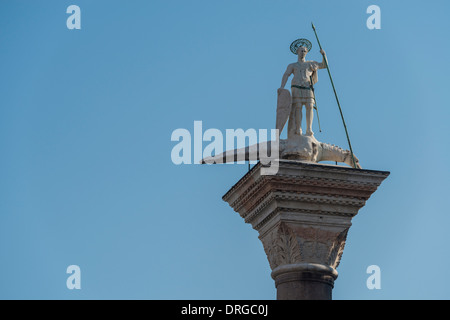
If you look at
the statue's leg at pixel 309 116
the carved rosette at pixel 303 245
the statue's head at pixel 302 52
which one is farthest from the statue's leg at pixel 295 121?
the carved rosette at pixel 303 245

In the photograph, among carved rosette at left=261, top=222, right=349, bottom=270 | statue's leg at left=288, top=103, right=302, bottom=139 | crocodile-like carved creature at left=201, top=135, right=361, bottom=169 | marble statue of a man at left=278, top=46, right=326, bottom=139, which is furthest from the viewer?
marble statue of a man at left=278, top=46, right=326, bottom=139

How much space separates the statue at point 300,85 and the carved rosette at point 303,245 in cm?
294

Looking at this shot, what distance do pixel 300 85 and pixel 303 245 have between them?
4668mm

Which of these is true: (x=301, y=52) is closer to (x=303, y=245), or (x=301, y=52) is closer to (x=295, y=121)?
(x=295, y=121)

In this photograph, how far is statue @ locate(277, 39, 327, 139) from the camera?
25359mm

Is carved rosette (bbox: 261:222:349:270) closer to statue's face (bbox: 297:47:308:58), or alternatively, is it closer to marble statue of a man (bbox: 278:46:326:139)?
marble statue of a man (bbox: 278:46:326:139)

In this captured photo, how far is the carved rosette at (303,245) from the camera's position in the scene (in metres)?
23.2

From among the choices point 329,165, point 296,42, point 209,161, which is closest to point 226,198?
point 209,161

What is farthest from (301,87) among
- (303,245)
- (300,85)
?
(303,245)

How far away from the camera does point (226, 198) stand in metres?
25.0

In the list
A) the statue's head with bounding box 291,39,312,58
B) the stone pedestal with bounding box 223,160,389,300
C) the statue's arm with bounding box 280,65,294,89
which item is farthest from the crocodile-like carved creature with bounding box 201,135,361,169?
the statue's head with bounding box 291,39,312,58

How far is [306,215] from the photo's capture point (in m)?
23.5

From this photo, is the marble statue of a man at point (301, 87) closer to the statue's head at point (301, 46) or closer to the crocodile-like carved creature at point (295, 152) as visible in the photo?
the statue's head at point (301, 46)

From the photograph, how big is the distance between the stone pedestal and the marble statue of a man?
2.09m
